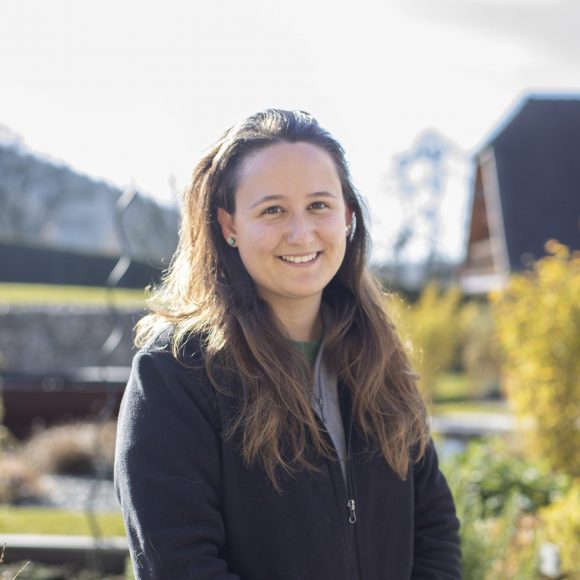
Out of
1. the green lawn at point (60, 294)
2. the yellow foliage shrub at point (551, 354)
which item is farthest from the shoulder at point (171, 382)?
the green lawn at point (60, 294)

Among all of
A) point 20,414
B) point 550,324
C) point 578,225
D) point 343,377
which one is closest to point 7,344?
point 20,414

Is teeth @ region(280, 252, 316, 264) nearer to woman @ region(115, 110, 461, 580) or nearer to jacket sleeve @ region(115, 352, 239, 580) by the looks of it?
woman @ region(115, 110, 461, 580)

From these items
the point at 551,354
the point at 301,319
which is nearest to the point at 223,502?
the point at 301,319

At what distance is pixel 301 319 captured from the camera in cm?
197

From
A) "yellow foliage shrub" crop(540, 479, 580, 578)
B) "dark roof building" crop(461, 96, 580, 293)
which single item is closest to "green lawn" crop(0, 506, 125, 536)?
"yellow foliage shrub" crop(540, 479, 580, 578)

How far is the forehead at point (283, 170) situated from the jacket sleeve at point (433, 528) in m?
0.74

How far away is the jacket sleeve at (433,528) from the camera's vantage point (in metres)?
1.96

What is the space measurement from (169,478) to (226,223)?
24.1 inches

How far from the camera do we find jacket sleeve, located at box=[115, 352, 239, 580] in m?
1.55

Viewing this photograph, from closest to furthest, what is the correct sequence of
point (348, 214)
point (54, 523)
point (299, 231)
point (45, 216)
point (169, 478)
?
point (169, 478) → point (299, 231) → point (348, 214) → point (54, 523) → point (45, 216)

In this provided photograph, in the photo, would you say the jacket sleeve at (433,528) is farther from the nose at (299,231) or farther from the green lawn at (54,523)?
the green lawn at (54,523)

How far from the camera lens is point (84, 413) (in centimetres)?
1018

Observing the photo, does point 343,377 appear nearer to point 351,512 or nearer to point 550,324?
point 351,512

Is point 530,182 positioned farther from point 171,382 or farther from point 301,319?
point 171,382
